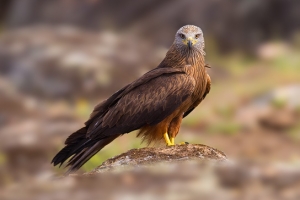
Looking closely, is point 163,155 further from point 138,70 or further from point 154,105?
point 138,70

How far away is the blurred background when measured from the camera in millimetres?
17734

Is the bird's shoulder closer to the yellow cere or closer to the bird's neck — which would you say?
the bird's neck

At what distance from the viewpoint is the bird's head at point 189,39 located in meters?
8.41

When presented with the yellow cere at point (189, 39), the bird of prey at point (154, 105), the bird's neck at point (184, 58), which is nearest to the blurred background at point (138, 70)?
the bird of prey at point (154, 105)

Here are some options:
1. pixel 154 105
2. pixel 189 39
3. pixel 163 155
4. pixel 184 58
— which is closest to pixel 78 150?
pixel 154 105

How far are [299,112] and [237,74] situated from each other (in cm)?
468

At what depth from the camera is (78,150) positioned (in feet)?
26.2

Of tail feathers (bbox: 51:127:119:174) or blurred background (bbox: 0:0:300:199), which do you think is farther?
blurred background (bbox: 0:0:300:199)

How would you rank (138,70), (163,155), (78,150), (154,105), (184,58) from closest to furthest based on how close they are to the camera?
(163,155)
(78,150)
(154,105)
(184,58)
(138,70)

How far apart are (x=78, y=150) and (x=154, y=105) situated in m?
1.05

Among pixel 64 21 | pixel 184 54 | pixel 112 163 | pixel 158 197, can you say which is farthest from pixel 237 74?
pixel 158 197

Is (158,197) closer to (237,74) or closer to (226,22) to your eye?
(237,74)

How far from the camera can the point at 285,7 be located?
25.0 metres

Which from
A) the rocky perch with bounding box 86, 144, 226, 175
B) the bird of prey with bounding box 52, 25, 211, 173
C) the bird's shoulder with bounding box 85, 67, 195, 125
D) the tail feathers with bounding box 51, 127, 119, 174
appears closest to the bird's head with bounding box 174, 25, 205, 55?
the bird of prey with bounding box 52, 25, 211, 173
